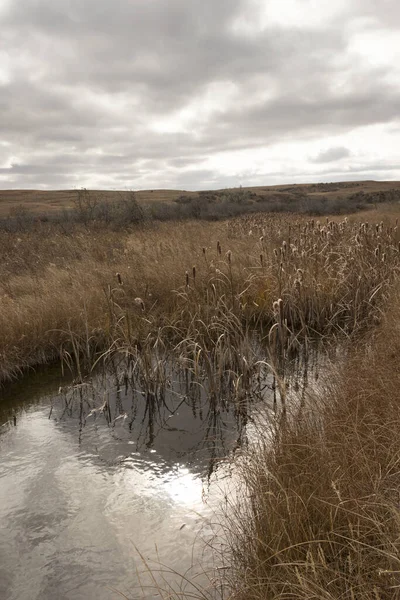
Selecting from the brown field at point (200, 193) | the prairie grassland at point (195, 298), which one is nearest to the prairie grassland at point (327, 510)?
the prairie grassland at point (195, 298)

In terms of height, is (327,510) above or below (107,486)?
above

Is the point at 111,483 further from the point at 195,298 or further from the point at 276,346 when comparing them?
the point at 195,298

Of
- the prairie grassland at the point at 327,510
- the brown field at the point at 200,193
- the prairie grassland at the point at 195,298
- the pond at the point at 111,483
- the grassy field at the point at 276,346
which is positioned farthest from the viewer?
the brown field at the point at 200,193

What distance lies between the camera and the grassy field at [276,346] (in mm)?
1893

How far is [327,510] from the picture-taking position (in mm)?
2055

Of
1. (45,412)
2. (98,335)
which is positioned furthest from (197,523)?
(98,335)

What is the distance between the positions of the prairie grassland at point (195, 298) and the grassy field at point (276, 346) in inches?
1.2

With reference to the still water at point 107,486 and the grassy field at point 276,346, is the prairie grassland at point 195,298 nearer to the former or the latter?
the grassy field at point 276,346

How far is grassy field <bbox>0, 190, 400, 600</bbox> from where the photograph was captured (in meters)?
1.89

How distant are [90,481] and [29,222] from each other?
18.1 m

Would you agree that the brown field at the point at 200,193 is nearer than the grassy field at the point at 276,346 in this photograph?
No

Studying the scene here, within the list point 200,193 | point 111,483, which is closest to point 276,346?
point 111,483

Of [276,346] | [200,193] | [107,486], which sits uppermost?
[200,193]

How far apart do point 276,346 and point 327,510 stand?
300 centimetres
